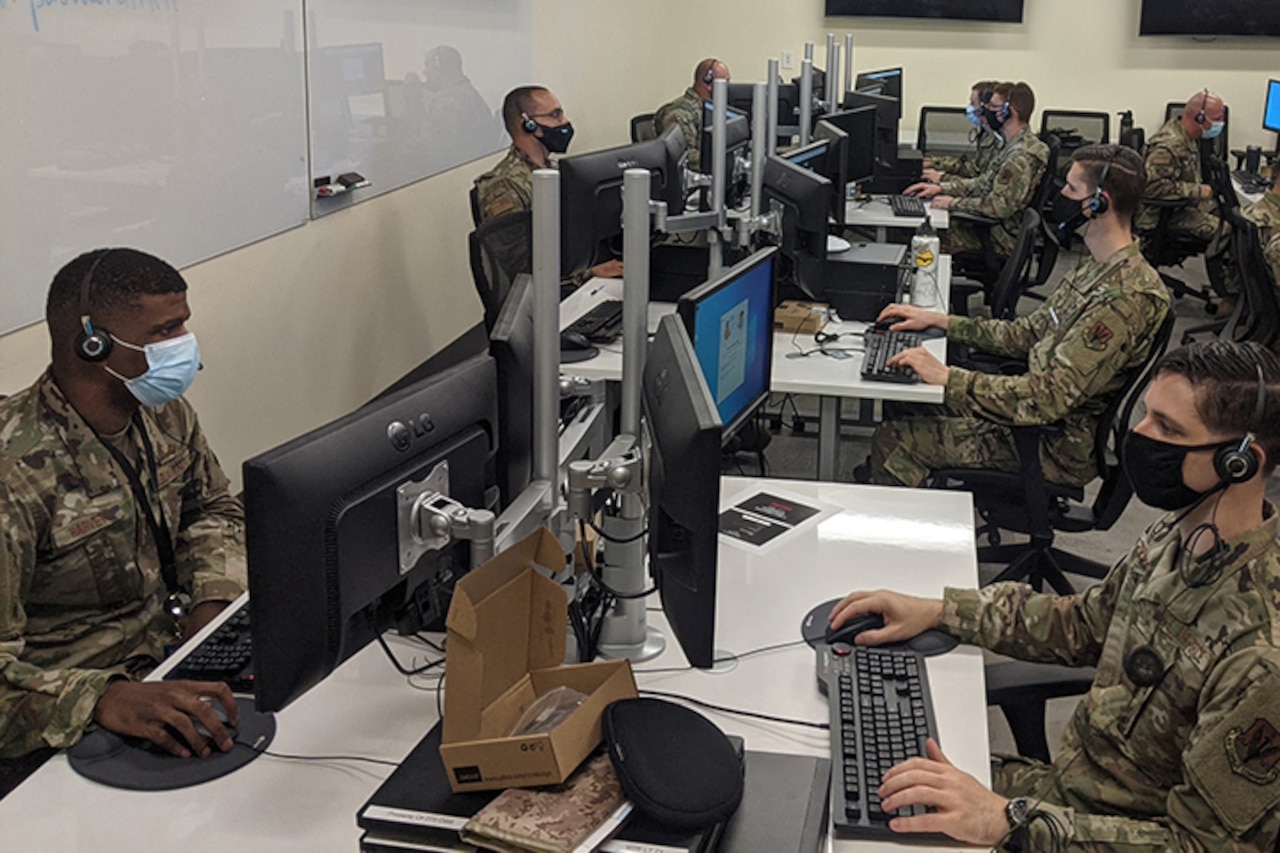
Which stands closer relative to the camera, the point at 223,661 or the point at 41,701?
the point at 41,701

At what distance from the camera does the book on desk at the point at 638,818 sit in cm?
134

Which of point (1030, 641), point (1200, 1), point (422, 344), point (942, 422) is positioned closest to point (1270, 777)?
point (1030, 641)

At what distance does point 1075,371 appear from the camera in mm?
3031

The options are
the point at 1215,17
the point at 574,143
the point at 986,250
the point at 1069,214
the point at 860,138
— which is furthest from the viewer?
the point at 1215,17

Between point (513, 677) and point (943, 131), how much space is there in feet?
25.0

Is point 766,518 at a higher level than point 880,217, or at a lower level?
lower

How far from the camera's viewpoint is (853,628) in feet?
6.31

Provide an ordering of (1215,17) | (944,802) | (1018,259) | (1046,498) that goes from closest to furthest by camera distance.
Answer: (944,802)
(1046,498)
(1018,259)
(1215,17)

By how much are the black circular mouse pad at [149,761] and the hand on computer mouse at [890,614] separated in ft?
2.76

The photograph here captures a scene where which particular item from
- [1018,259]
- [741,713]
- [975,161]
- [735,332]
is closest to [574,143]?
[975,161]

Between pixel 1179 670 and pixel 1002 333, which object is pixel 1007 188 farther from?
pixel 1179 670

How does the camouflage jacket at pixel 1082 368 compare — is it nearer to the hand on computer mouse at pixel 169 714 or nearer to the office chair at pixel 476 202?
the office chair at pixel 476 202

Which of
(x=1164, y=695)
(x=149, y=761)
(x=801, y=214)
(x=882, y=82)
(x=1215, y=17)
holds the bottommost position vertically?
(x=149, y=761)

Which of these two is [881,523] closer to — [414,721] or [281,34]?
[414,721]
